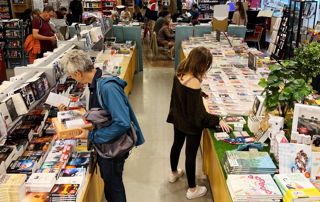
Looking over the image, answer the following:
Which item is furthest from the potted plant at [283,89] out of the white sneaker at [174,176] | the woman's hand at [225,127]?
the white sneaker at [174,176]

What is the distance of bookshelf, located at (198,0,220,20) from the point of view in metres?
16.3

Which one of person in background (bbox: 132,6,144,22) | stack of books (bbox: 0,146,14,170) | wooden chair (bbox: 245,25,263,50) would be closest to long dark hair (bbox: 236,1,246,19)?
wooden chair (bbox: 245,25,263,50)

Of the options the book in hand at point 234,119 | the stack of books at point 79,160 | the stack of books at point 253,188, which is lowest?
the stack of books at point 79,160

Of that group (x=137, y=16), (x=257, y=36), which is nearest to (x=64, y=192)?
(x=257, y=36)

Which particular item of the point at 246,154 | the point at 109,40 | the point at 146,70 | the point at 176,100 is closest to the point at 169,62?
the point at 146,70

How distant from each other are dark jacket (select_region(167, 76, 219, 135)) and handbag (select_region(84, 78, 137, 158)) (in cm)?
81

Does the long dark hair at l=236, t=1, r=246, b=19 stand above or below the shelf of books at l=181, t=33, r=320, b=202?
above

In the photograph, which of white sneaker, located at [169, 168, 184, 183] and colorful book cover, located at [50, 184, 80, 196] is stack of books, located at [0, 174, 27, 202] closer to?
colorful book cover, located at [50, 184, 80, 196]

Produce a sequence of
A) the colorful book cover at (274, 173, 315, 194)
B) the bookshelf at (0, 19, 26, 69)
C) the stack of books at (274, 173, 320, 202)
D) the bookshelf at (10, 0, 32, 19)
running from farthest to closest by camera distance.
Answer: the bookshelf at (10, 0, 32, 19), the bookshelf at (0, 19, 26, 69), the colorful book cover at (274, 173, 315, 194), the stack of books at (274, 173, 320, 202)

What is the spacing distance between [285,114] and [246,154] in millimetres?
689

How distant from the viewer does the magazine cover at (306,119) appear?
2961 mm

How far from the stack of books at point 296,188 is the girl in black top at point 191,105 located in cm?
107

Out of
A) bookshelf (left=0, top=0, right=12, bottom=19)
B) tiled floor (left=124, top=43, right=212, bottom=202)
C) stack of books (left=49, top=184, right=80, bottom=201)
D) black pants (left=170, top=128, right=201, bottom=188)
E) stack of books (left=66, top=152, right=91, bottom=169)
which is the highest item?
bookshelf (left=0, top=0, right=12, bottom=19)

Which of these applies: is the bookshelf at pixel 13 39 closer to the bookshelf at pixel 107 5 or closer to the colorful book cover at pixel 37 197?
the bookshelf at pixel 107 5
